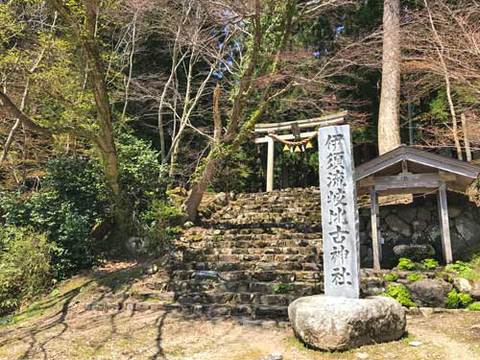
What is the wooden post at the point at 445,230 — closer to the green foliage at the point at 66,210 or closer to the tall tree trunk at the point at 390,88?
the tall tree trunk at the point at 390,88

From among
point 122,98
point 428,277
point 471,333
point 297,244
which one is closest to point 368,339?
point 471,333

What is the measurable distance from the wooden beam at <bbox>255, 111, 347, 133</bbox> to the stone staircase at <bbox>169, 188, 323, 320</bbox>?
8.52 feet

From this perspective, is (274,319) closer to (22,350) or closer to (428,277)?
(428,277)

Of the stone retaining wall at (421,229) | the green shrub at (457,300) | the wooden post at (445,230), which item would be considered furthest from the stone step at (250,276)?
the wooden post at (445,230)

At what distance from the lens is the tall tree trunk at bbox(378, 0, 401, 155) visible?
1083cm

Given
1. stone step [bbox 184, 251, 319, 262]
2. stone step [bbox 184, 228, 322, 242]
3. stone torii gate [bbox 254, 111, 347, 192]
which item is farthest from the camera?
stone torii gate [bbox 254, 111, 347, 192]

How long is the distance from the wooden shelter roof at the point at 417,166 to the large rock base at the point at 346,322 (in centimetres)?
344

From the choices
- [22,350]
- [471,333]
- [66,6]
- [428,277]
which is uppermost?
[66,6]

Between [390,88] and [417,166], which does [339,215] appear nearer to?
[417,166]

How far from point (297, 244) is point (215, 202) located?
4.20m

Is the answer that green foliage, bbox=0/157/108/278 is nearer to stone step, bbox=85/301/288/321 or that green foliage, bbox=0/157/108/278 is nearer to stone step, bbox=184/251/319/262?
stone step, bbox=85/301/288/321

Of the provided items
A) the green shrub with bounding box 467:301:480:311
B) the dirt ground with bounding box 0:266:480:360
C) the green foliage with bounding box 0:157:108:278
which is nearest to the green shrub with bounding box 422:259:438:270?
the green shrub with bounding box 467:301:480:311

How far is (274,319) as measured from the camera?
603cm

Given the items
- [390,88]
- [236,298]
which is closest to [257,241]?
[236,298]
